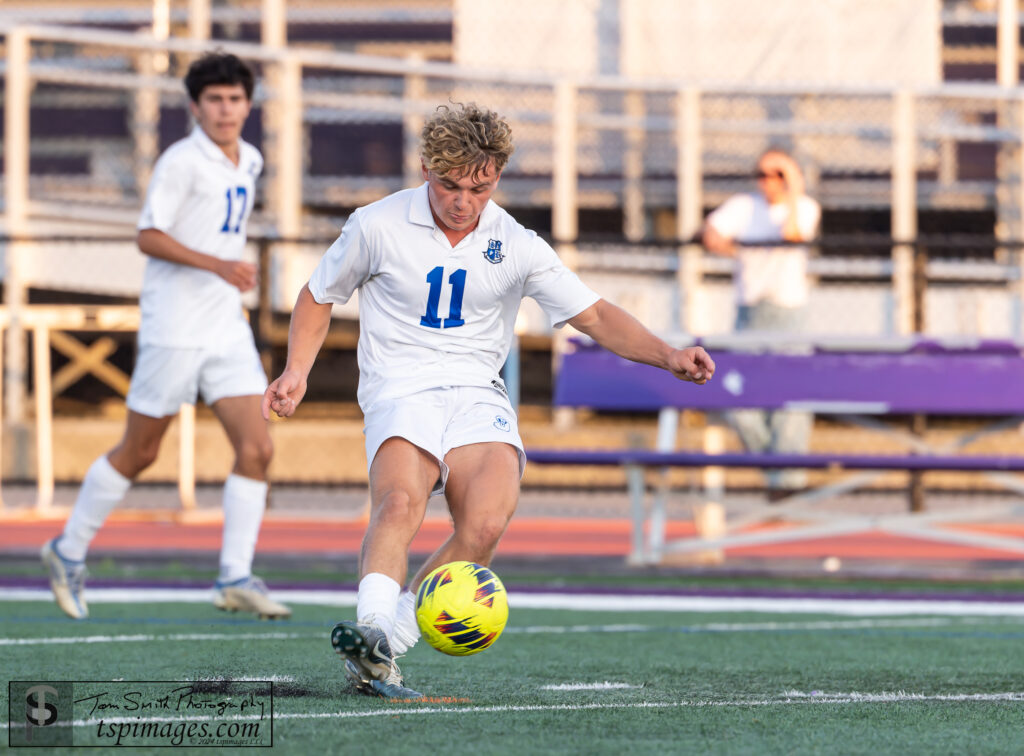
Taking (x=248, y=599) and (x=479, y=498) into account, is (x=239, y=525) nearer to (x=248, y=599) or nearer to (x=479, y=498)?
(x=248, y=599)

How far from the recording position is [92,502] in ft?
24.1

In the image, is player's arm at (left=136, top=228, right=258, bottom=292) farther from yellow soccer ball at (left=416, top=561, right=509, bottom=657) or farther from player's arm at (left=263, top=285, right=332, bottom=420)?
yellow soccer ball at (left=416, top=561, right=509, bottom=657)

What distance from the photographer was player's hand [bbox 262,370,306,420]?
15.6 feet

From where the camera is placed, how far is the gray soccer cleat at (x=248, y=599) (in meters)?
7.14

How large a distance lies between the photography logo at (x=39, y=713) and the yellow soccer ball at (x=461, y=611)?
0.97 metres

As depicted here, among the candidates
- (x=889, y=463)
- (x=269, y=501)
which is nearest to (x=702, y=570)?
(x=889, y=463)

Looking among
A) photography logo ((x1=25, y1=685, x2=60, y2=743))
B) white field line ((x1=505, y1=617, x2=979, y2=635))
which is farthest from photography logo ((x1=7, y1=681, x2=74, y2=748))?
white field line ((x1=505, y1=617, x2=979, y2=635))

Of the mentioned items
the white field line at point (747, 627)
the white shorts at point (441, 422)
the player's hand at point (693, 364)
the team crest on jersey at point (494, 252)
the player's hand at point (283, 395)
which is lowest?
the white field line at point (747, 627)

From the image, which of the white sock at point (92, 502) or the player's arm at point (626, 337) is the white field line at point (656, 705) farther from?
the white sock at point (92, 502)

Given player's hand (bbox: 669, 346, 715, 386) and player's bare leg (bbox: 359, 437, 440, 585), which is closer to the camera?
player's bare leg (bbox: 359, 437, 440, 585)

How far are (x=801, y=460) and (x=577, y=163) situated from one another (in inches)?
285

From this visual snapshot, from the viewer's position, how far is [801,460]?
360 inches

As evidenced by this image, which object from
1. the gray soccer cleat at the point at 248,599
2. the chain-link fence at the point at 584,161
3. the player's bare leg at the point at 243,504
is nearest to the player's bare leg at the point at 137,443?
the player's bare leg at the point at 243,504

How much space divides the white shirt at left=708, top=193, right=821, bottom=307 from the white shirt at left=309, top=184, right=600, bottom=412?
5.82 metres
